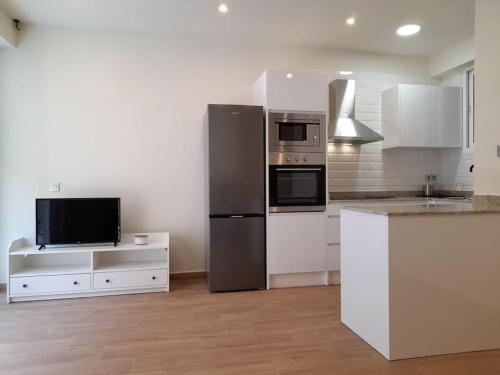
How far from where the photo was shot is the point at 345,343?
2.44 m

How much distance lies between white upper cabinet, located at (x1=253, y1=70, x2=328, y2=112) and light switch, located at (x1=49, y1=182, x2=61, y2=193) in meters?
2.43

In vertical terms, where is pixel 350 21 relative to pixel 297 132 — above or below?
above

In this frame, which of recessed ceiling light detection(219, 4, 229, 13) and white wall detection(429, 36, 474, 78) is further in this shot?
white wall detection(429, 36, 474, 78)

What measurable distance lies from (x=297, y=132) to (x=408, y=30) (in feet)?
5.75

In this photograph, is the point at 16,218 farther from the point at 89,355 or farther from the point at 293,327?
the point at 293,327

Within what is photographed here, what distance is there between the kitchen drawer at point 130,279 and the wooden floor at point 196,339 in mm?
139

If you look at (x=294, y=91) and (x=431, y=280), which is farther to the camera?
(x=294, y=91)

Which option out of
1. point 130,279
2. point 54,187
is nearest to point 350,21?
point 130,279

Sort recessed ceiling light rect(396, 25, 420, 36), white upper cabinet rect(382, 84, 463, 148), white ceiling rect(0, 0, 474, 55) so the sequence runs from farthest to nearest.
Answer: white upper cabinet rect(382, 84, 463, 148) → recessed ceiling light rect(396, 25, 420, 36) → white ceiling rect(0, 0, 474, 55)

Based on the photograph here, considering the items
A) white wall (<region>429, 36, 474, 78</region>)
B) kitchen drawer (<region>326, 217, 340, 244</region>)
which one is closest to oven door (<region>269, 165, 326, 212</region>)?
kitchen drawer (<region>326, 217, 340, 244</region>)

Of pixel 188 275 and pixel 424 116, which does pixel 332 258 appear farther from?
pixel 424 116

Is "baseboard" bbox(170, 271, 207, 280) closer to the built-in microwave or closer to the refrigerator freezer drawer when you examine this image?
the refrigerator freezer drawer

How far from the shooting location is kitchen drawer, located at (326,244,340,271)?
3.87m

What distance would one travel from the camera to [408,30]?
3.98 m
